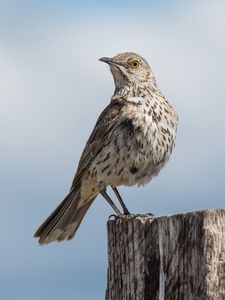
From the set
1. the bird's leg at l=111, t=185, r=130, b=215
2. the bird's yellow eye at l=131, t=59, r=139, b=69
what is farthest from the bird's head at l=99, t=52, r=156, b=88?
the bird's leg at l=111, t=185, r=130, b=215

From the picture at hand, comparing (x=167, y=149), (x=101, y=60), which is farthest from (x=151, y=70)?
(x=167, y=149)

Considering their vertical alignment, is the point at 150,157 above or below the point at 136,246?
above

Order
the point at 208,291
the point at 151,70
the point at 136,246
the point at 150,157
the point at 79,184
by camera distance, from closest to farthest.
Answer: the point at 208,291 < the point at 136,246 < the point at 150,157 < the point at 79,184 < the point at 151,70

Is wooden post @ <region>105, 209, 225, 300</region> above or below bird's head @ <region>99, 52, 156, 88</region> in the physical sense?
below

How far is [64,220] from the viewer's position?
9.27 meters

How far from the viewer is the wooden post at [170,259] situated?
402 centimetres

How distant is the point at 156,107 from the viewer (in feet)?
29.7

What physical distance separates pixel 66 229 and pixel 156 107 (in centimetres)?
171

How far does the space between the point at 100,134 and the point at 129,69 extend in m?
1.28

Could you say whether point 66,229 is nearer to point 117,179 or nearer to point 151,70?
point 117,179

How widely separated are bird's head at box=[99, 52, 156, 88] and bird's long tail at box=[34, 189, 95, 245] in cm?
148

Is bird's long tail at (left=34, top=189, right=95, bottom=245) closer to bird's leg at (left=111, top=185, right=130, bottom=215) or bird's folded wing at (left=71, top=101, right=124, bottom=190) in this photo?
bird's folded wing at (left=71, top=101, right=124, bottom=190)

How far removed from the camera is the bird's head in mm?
9875

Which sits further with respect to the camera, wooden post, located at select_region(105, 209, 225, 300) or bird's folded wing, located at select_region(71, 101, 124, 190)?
bird's folded wing, located at select_region(71, 101, 124, 190)
